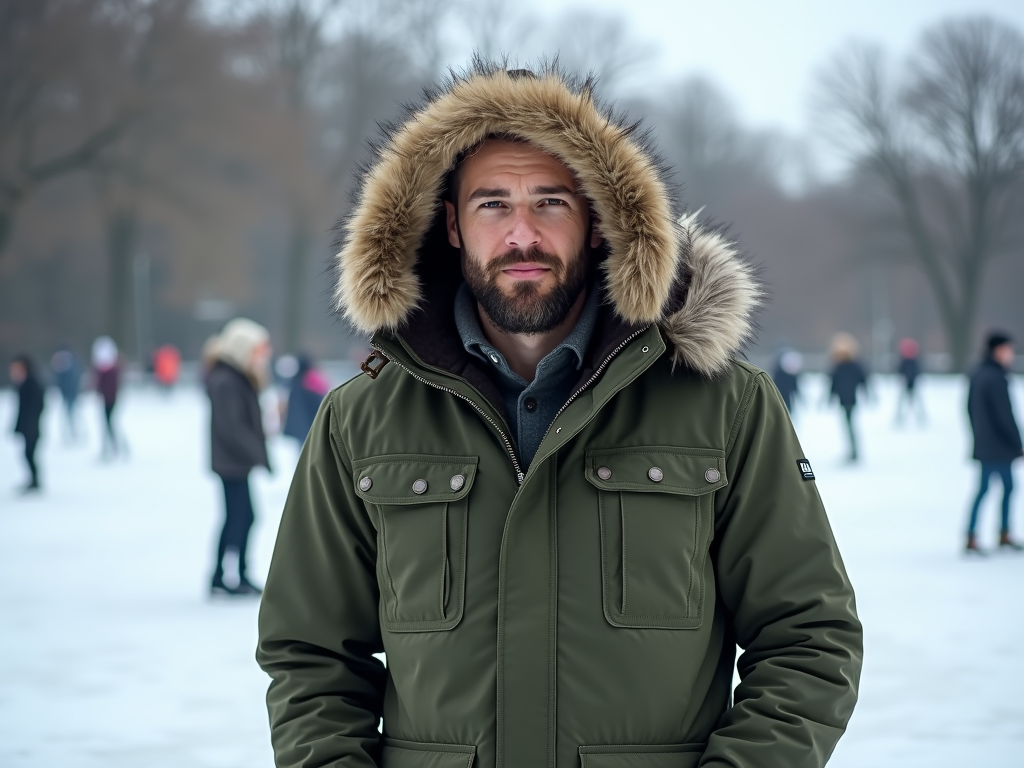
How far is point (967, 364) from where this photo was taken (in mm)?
42031

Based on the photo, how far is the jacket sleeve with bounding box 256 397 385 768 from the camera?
2.18 meters

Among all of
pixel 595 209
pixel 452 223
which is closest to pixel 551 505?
pixel 595 209

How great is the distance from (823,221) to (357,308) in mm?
62889

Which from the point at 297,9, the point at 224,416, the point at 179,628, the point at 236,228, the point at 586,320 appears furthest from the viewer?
the point at 297,9

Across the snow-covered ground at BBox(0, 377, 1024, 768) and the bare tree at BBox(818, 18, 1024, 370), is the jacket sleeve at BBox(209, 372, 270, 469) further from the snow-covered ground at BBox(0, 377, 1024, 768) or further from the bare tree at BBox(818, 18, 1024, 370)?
the bare tree at BBox(818, 18, 1024, 370)

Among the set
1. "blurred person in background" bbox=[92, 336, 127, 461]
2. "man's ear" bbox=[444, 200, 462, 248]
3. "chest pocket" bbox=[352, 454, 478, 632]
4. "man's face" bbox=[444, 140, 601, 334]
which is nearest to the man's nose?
"man's face" bbox=[444, 140, 601, 334]

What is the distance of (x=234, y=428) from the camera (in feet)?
25.7

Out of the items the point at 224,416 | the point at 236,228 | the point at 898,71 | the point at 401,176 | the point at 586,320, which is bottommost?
the point at 224,416

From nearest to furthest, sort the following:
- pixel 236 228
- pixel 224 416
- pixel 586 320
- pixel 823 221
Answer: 1. pixel 586 320
2. pixel 224 416
3. pixel 236 228
4. pixel 823 221

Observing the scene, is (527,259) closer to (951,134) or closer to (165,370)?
(165,370)

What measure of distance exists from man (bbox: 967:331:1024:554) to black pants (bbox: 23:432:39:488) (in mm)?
10087

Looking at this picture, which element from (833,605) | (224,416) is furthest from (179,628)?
(833,605)

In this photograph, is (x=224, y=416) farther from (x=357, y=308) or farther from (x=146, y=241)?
(x=146, y=241)

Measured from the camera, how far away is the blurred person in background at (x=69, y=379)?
19.0 m
